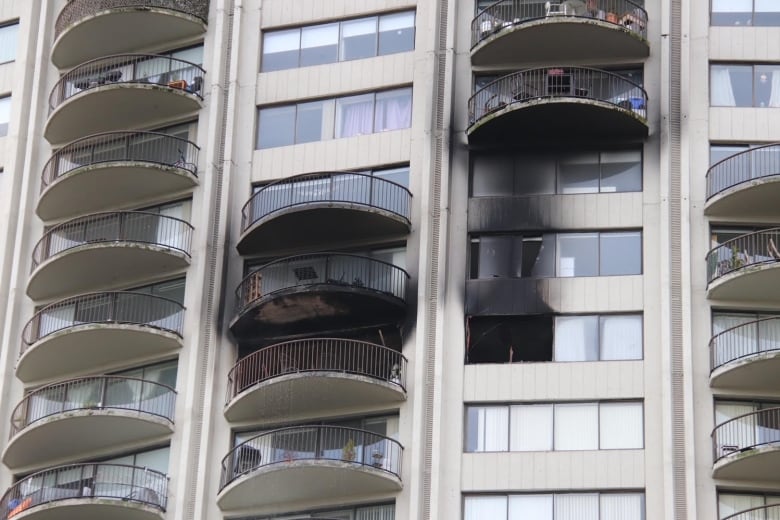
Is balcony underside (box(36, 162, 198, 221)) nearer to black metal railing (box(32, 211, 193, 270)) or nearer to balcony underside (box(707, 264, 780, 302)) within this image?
black metal railing (box(32, 211, 193, 270))

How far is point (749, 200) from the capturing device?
183 feet

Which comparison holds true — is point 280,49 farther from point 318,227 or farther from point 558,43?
point 558,43

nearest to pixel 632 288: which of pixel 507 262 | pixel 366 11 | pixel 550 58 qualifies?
pixel 507 262

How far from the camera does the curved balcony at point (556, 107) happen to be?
56812mm

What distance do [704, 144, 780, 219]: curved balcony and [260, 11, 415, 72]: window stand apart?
10533 mm

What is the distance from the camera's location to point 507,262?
56.8 m

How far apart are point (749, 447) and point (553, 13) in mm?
14315

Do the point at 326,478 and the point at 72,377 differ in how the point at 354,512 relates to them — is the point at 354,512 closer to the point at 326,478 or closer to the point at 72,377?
the point at 326,478

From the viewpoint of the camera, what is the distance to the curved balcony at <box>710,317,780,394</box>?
5294cm

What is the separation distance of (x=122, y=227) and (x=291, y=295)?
8.18 m

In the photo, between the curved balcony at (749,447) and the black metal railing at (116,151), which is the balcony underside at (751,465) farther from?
the black metal railing at (116,151)

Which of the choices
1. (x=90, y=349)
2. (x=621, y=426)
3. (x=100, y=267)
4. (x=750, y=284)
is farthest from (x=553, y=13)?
(x=90, y=349)

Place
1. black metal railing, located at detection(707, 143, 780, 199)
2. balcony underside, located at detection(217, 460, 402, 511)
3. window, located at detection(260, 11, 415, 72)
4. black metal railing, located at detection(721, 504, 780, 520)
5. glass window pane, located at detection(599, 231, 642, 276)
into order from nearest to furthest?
black metal railing, located at detection(721, 504, 780, 520) → balcony underside, located at detection(217, 460, 402, 511) → glass window pane, located at detection(599, 231, 642, 276) → black metal railing, located at detection(707, 143, 780, 199) → window, located at detection(260, 11, 415, 72)

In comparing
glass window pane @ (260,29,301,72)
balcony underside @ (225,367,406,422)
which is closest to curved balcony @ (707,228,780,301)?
balcony underside @ (225,367,406,422)
